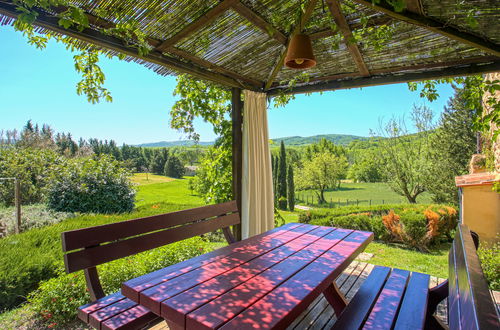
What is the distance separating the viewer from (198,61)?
8.71ft

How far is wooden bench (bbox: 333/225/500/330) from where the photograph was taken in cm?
77

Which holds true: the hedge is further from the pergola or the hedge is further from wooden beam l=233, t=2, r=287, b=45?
wooden beam l=233, t=2, r=287, b=45

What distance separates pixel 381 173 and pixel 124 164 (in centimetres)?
765

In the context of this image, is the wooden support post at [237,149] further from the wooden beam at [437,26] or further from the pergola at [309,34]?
the wooden beam at [437,26]

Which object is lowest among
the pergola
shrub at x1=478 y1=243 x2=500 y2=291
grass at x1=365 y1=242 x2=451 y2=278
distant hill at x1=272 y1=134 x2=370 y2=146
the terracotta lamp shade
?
grass at x1=365 y1=242 x2=451 y2=278

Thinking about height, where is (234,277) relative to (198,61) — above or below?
below

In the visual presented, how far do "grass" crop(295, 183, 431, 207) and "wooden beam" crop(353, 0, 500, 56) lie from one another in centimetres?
687

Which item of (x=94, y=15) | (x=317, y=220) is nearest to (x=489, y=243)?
(x=317, y=220)

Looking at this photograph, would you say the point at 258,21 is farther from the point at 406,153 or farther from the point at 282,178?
the point at 406,153

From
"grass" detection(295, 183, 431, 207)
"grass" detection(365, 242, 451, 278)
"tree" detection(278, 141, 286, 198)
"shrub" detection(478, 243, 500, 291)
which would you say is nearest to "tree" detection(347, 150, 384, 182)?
"grass" detection(295, 183, 431, 207)

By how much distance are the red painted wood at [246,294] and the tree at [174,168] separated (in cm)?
348

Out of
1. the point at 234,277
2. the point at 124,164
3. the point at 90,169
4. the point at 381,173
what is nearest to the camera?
the point at 234,277

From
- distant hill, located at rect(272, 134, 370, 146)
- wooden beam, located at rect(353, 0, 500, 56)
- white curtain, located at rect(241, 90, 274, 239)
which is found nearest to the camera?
wooden beam, located at rect(353, 0, 500, 56)

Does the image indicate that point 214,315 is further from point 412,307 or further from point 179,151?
point 179,151
